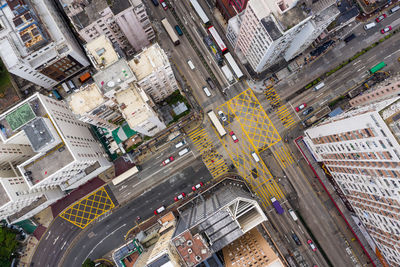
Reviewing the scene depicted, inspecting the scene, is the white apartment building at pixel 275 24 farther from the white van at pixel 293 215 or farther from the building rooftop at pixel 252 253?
A: the building rooftop at pixel 252 253

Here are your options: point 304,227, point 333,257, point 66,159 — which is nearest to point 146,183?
point 66,159

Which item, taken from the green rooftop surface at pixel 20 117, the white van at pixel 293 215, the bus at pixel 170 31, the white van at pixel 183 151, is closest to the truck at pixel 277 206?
the white van at pixel 293 215

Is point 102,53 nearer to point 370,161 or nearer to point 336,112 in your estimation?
point 370,161

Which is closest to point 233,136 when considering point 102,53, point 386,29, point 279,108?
point 279,108

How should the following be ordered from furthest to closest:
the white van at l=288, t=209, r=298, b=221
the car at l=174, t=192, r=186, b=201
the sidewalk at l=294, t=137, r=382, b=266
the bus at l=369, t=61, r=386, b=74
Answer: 1. the car at l=174, t=192, r=186, b=201
2. the bus at l=369, t=61, r=386, b=74
3. the white van at l=288, t=209, r=298, b=221
4. the sidewalk at l=294, t=137, r=382, b=266

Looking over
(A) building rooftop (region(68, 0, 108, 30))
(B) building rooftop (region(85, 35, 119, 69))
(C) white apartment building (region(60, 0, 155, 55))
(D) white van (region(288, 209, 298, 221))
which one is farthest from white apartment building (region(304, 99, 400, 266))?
(A) building rooftop (region(68, 0, 108, 30))

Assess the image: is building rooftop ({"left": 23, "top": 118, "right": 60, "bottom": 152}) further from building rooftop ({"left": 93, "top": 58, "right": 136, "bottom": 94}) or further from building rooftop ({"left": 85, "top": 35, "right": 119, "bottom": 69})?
building rooftop ({"left": 85, "top": 35, "right": 119, "bottom": 69})
